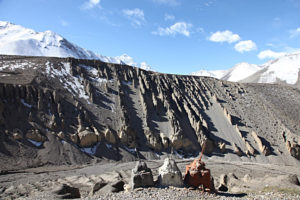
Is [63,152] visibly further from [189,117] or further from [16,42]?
[16,42]

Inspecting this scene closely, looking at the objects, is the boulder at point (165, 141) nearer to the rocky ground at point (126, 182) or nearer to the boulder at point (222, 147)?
the rocky ground at point (126, 182)

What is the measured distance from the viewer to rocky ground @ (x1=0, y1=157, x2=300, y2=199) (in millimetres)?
15633

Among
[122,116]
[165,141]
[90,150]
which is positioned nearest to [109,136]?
[90,150]

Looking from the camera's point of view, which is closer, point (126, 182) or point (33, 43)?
point (126, 182)

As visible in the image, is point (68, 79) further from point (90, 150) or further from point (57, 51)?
point (57, 51)

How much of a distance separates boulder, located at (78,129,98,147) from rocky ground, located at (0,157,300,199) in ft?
12.9

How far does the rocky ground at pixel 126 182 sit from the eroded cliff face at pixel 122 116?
3.45 metres

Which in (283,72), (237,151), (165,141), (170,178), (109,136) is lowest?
(237,151)

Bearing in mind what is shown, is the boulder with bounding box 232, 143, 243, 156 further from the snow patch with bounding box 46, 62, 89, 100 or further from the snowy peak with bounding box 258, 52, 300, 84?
the snowy peak with bounding box 258, 52, 300, 84

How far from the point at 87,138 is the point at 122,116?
8882mm

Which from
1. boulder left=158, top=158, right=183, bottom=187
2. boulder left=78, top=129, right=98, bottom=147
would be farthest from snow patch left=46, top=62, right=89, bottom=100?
boulder left=158, top=158, right=183, bottom=187

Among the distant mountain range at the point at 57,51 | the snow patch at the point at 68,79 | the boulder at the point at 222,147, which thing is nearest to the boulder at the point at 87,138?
the snow patch at the point at 68,79

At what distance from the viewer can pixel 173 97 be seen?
56.4 metres

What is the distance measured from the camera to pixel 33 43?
14225 centimetres
